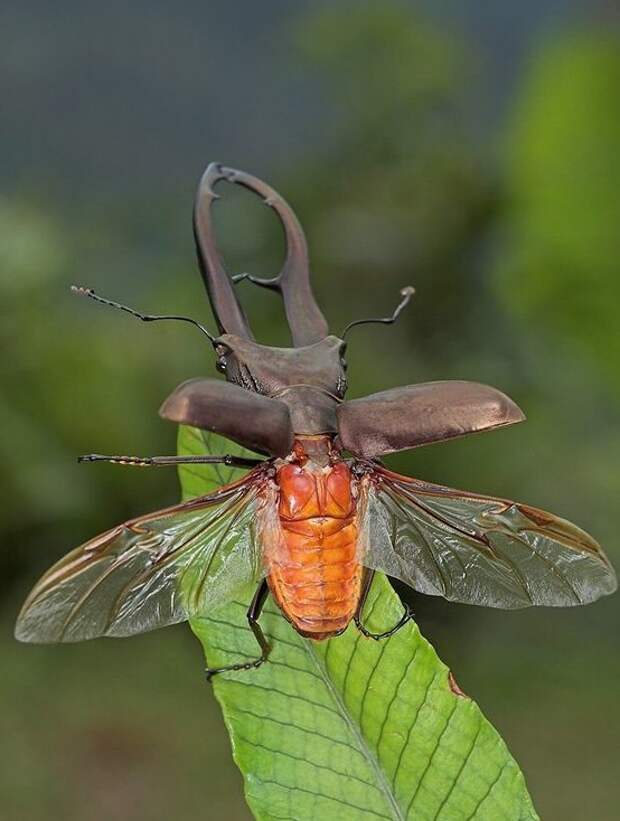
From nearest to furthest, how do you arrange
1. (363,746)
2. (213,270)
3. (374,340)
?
(363,746), (213,270), (374,340)

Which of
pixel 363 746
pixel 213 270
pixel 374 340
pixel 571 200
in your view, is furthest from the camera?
pixel 374 340

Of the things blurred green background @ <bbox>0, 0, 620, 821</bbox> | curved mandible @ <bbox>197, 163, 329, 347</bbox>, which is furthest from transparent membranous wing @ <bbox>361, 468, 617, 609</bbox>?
blurred green background @ <bbox>0, 0, 620, 821</bbox>

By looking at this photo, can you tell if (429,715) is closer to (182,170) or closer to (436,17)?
(436,17)

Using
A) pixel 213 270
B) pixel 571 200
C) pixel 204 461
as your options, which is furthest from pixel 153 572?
pixel 571 200

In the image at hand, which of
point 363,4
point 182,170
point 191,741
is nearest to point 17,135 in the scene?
point 182,170

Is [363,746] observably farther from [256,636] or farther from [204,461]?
[204,461]

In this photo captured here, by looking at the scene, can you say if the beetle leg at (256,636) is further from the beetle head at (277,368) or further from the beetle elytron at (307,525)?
the beetle head at (277,368)

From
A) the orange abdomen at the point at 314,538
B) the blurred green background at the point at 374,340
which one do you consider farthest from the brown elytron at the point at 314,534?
the blurred green background at the point at 374,340
